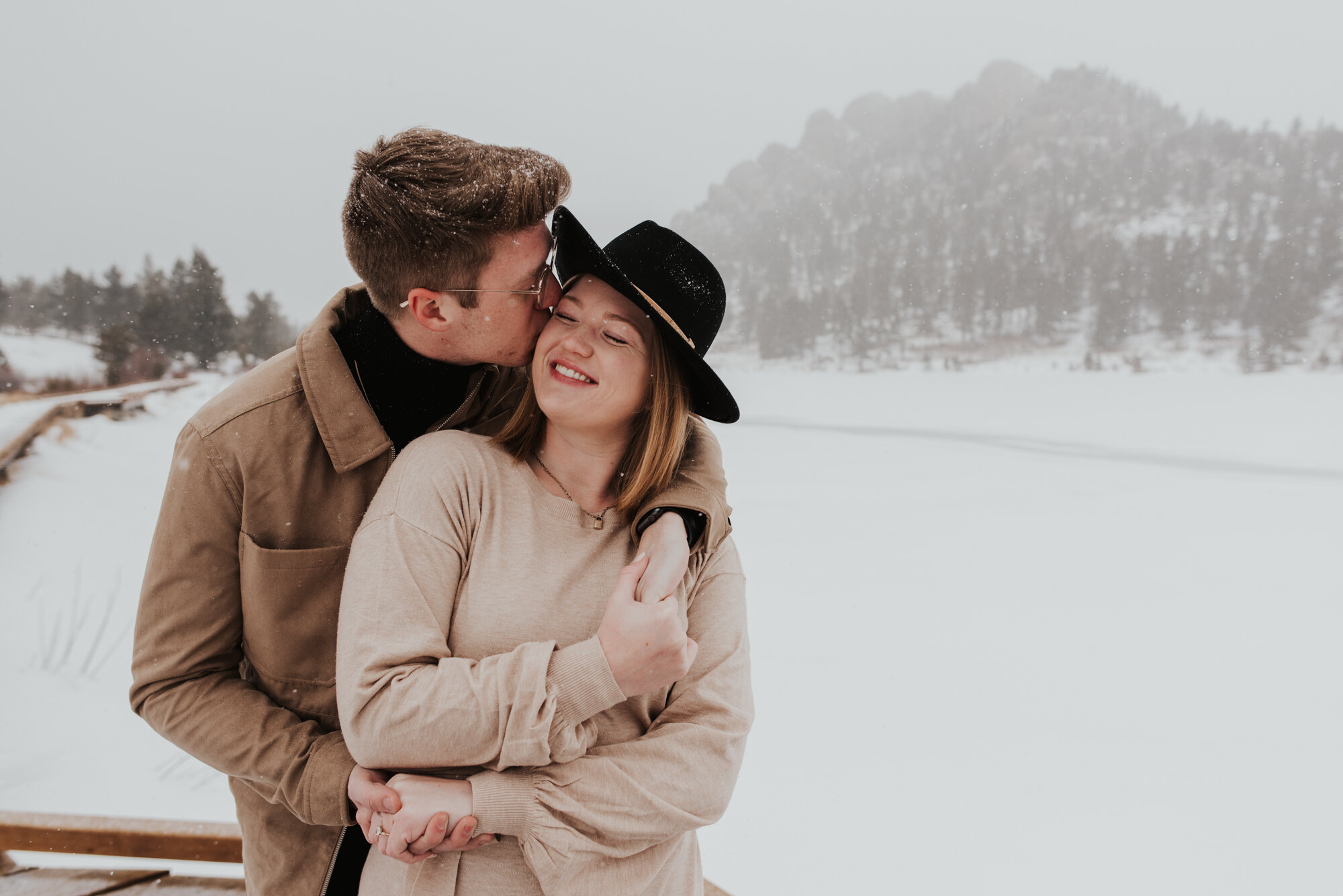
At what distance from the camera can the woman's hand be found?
2.49 feet

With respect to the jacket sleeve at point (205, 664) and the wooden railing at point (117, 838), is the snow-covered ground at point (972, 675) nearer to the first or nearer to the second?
the wooden railing at point (117, 838)

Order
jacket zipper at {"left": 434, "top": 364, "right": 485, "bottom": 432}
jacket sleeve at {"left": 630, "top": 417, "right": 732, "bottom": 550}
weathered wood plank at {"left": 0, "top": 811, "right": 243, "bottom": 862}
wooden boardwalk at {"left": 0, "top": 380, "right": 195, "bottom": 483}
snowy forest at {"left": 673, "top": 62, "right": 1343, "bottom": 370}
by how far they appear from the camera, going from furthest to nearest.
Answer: snowy forest at {"left": 673, "top": 62, "right": 1343, "bottom": 370} < wooden boardwalk at {"left": 0, "top": 380, "right": 195, "bottom": 483} < weathered wood plank at {"left": 0, "top": 811, "right": 243, "bottom": 862} < jacket zipper at {"left": 434, "top": 364, "right": 485, "bottom": 432} < jacket sleeve at {"left": 630, "top": 417, "right": 732, "bottom": 550}

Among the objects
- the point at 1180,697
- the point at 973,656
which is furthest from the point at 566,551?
the point at 1180,697

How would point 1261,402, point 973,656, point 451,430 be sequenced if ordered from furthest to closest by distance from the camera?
point 1261,402 < point 973,656 < point 451,430

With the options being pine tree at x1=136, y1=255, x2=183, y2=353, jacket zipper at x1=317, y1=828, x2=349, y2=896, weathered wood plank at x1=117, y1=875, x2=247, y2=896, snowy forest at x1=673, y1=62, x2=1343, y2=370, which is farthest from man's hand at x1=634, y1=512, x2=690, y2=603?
snowy forest at x1=673, y1=62, x2=1343, y2=370

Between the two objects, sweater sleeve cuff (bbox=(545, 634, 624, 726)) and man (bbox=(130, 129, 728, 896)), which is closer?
sweater sleeve cuff (bbox=(545, 634, 624, 726))

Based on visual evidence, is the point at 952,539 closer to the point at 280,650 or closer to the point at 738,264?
the point at 280,650

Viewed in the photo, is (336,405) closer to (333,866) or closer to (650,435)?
(650,435)

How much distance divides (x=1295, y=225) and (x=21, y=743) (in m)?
22.1

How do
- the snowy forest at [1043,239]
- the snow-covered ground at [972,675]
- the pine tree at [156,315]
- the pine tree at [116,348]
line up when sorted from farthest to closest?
the snowy forest at [1043,239], the pine tree at [156,315], the pine tree at [116,348], the snow-covered ground at [972,675]

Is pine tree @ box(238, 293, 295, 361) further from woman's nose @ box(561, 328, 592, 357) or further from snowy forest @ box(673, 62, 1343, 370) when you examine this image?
snowy forest @ box(673, 62, 1343, 370)

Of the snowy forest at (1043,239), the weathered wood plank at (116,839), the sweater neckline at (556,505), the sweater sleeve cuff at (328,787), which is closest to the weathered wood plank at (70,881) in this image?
the weathered wood plank at (116,839)

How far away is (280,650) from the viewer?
96 centimetres

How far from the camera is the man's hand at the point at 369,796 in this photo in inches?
30.3
